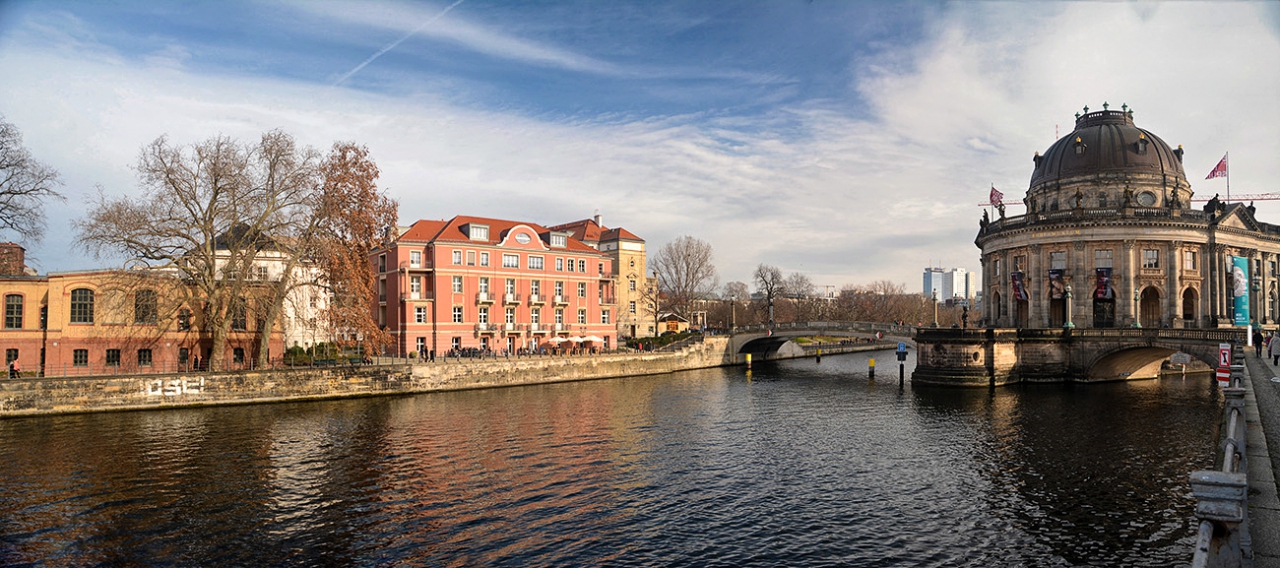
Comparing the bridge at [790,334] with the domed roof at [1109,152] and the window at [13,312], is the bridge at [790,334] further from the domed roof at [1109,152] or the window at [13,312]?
the window at [13,312]

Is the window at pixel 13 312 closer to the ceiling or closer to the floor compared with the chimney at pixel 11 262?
closer to the floor

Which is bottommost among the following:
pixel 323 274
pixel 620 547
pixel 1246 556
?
pixel 620 547

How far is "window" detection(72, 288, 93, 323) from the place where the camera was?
4441 cm

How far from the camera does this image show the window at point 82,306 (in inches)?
1748

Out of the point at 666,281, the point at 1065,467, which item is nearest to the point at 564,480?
the point at 1065,467

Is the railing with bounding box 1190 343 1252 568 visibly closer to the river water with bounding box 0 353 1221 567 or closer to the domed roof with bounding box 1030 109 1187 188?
the river water with bounding box 0 353 1221 567

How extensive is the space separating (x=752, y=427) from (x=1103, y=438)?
16565 mm

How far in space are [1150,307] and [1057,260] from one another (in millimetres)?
10091

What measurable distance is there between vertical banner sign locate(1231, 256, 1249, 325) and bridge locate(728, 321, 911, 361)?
26738mm

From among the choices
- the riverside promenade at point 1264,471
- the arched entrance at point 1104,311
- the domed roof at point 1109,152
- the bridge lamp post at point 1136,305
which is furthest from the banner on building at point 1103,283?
the riverside promenade at point 1264,471

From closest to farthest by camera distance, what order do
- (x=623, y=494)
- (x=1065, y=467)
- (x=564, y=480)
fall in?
(x=623, y=494)
(x=564, y=480)
(x=1065, y=467)

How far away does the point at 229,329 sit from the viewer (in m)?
49.0

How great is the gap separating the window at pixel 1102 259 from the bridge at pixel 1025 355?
805 cm

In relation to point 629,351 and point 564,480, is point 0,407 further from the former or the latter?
point 629,351
